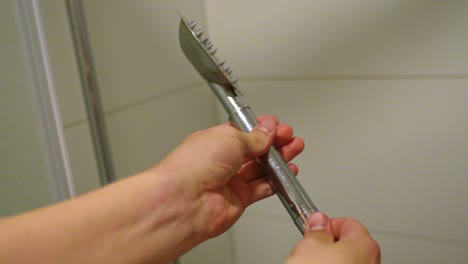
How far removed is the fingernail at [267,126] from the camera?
0.49m

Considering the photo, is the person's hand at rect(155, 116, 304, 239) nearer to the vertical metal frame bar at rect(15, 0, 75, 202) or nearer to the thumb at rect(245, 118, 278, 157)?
the thumb at rect(245, 118, 278, 157)

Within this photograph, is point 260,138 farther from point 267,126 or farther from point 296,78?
point 296,78

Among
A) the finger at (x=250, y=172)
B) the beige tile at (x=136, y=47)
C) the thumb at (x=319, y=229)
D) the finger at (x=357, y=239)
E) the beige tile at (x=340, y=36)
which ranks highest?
the beige tile at (x=136, y=47)

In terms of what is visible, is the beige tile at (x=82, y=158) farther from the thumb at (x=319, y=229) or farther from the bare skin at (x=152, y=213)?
the thumb at (x=319, y=229)

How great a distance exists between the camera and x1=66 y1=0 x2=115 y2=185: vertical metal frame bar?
1.66ft

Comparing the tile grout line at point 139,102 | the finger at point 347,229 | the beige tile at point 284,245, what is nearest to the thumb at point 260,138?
the finger at point 347,229

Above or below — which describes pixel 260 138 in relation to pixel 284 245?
above

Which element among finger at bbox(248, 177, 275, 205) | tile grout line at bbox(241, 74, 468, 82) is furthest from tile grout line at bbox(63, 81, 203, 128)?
finger at bbox(248, 177, 275, 205)

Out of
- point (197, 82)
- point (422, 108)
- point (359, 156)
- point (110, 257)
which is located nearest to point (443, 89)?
point (422, 108)

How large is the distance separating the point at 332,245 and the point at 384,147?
1.06 feet

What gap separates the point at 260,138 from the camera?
0.48 m

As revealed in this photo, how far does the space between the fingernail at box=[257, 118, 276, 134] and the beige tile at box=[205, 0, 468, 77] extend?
22 centimetres

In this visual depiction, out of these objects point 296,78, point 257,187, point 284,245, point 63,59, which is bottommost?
point 284,245

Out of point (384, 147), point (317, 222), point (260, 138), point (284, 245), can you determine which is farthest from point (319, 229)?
point (284, 245)
